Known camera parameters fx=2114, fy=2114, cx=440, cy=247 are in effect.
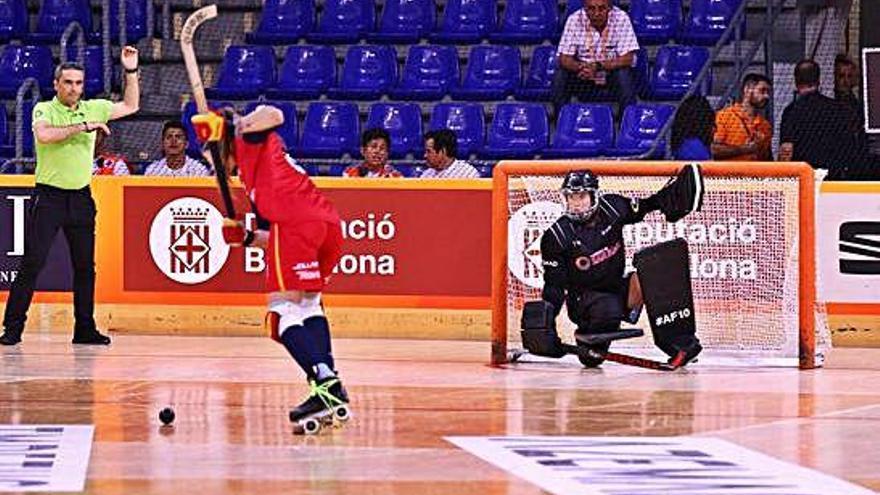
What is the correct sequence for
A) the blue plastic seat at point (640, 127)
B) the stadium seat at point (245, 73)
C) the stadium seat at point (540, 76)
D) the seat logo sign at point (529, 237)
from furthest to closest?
the stadium seat at point (245, 73) < the stadium seat at point (540, 76) < the blue plastic seat at point (640, 127) < the seat logo sign at point (529, 237)

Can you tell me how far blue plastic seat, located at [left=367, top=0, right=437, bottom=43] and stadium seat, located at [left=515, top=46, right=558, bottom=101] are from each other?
1.29 m

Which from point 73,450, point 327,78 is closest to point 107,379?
point 73,450

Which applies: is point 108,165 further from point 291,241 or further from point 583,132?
point 291,241

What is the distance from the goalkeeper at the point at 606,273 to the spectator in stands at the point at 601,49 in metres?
4.41

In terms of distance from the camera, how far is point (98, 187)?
16766mm

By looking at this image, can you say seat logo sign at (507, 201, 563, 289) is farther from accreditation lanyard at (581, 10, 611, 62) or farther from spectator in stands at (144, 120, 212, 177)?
accreditation lanyard at (581, 10, 611, 62)

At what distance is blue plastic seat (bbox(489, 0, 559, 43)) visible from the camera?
19781mm

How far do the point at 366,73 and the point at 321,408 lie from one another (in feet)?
29.7

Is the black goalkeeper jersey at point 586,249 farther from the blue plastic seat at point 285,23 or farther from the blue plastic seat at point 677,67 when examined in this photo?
the blue plastic seat at point 285,23

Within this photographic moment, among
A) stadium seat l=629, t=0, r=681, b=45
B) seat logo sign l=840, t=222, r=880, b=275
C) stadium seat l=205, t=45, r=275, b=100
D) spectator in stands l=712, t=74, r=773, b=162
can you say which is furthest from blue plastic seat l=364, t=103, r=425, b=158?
seat logo sign l=840, t=222, r=880, b=275

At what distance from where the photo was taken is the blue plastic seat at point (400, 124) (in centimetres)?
1878

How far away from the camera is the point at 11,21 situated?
68.3 ft

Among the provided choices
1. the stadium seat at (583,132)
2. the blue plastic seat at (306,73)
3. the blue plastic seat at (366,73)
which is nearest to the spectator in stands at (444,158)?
the stadium seat at (583,132)

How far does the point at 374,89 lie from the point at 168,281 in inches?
142
